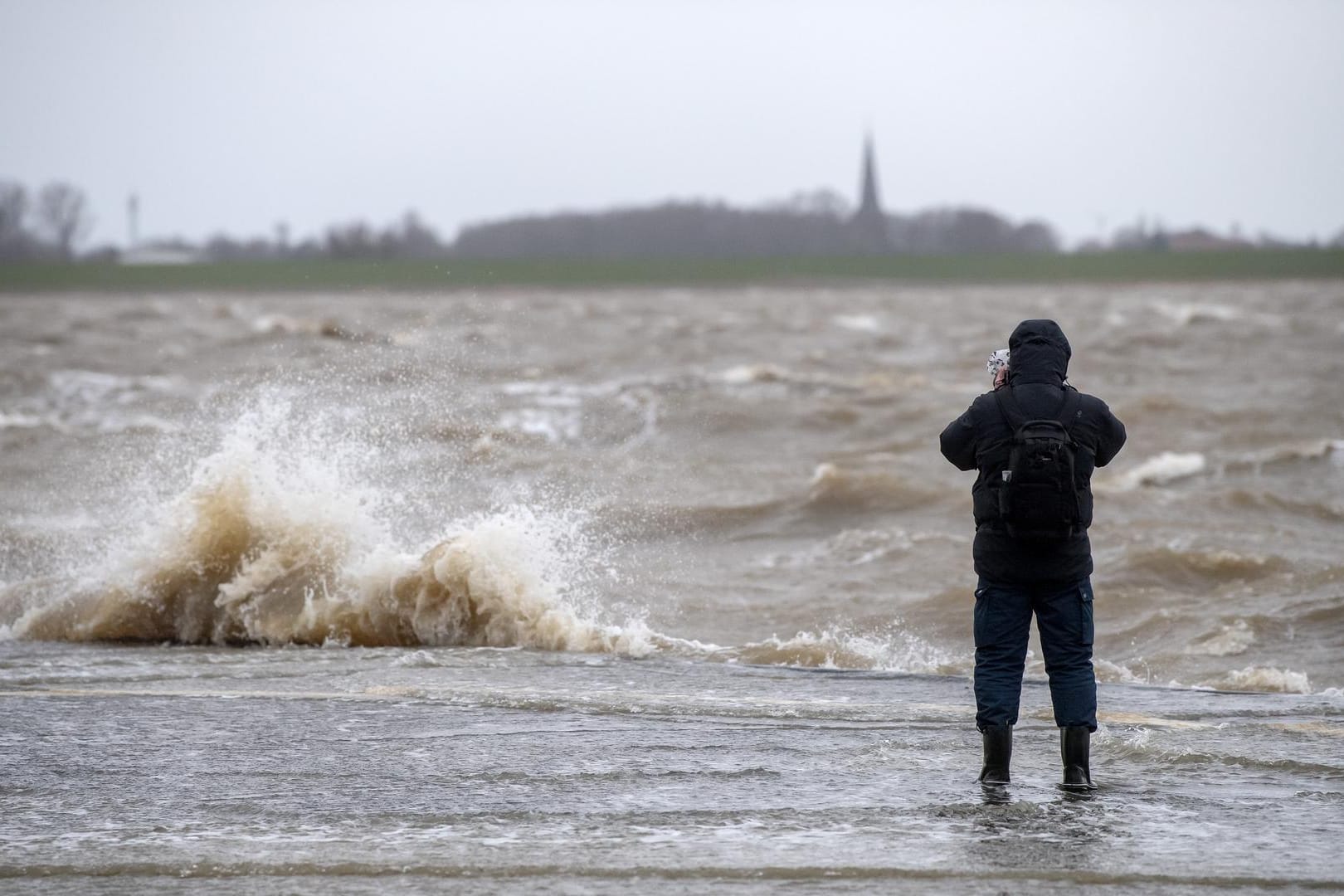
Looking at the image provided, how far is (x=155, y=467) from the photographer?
48.6ft

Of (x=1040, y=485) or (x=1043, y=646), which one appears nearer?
(x=1040, y=485)

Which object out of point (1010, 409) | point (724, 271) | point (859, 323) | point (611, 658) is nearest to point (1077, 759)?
point (1010, 409)

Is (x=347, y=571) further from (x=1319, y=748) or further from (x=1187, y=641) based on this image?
(x=1319, y=748)

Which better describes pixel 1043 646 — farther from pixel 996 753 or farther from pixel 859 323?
pixel 859 323

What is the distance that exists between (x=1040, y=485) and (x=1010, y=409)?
31cm

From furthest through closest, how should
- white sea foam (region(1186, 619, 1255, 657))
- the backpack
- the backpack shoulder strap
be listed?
white sea foam (region(1186, 619, 1255, 657)) → the backpack shoulder strap → the backpack

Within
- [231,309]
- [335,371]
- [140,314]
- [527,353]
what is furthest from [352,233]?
[335,371]

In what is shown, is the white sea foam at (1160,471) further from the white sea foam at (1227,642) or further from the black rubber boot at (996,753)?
the black rubber boot at (996,753)

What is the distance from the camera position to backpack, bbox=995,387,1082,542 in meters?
5.64

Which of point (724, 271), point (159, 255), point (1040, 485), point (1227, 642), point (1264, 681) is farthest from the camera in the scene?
point (159, 255)

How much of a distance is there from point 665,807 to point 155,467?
10.4 meters

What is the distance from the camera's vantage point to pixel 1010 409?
578 cm

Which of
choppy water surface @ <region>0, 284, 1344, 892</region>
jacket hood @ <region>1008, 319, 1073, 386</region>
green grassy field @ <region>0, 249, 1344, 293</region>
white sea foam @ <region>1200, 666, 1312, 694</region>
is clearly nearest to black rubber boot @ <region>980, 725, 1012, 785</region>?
choppy water surface @ <region>0, 284, 1344, 892</region>

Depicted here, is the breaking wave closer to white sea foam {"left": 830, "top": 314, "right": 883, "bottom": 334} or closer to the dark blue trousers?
the dark blue trousers
